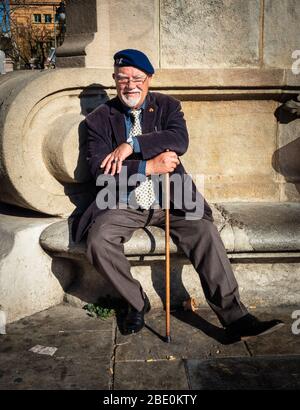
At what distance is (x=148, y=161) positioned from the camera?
3086mm

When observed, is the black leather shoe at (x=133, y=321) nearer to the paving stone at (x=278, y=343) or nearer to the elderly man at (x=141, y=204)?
the elderly man at (x=141, y=204)

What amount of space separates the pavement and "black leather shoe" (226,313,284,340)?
57 millimetres

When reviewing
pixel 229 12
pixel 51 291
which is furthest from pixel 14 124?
pixel 229 12

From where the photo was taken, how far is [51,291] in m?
3.45

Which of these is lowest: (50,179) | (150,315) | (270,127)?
(150,315)

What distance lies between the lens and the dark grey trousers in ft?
9.68

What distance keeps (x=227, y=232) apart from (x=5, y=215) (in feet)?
5.60

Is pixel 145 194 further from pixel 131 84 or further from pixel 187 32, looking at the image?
pixel 187 32

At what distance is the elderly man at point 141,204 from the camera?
296 cm

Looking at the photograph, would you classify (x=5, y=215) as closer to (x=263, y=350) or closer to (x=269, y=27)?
(x=263, y=350)

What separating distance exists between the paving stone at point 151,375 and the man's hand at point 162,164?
1.16m

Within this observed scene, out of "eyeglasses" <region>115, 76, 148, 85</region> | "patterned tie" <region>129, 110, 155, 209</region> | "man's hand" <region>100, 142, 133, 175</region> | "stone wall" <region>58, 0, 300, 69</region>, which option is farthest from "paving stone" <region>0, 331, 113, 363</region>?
"stone wall" <region>58, 0, 300, 69</region>

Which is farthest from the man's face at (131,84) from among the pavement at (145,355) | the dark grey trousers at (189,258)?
the pavement at (145,355)

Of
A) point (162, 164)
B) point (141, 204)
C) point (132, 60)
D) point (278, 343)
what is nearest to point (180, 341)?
point (278, 343)
